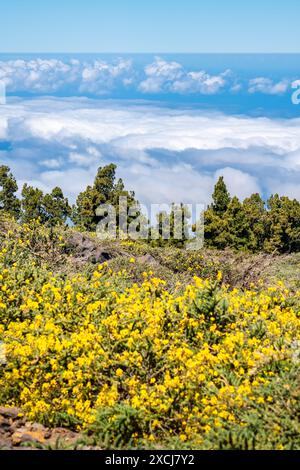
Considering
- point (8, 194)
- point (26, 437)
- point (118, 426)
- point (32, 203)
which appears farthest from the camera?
point (8, 194)

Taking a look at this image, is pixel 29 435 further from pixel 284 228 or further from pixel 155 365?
pixel 284 228

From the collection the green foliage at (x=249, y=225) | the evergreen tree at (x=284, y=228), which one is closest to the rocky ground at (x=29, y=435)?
the green foliage at (x=249, y=225)

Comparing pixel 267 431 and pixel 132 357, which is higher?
pixel 132 357

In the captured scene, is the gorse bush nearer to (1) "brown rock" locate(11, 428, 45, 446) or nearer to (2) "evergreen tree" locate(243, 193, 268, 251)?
(1) "brown rock" locate(11, 428, 45, 446)

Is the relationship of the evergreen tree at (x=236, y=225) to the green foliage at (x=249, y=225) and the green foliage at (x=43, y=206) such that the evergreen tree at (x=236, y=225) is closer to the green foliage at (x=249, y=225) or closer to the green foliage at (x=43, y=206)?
Answer: the green foliage at (x=249, y=225)

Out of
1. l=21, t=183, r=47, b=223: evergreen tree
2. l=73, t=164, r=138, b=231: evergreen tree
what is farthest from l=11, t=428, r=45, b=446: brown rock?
l=21, t=183, r=47, b=223: evergreen tree

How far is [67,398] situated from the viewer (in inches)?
307

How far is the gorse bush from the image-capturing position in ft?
22.4

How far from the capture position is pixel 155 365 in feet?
26.5

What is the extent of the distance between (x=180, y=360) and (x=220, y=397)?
1003mm

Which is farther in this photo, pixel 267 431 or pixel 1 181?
pixel 1 181

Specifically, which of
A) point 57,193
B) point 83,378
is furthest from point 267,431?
point 57,193

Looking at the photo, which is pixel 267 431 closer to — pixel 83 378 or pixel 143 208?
pixel 83 378

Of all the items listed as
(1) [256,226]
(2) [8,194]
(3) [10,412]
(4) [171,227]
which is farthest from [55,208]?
(3) [10,412]
